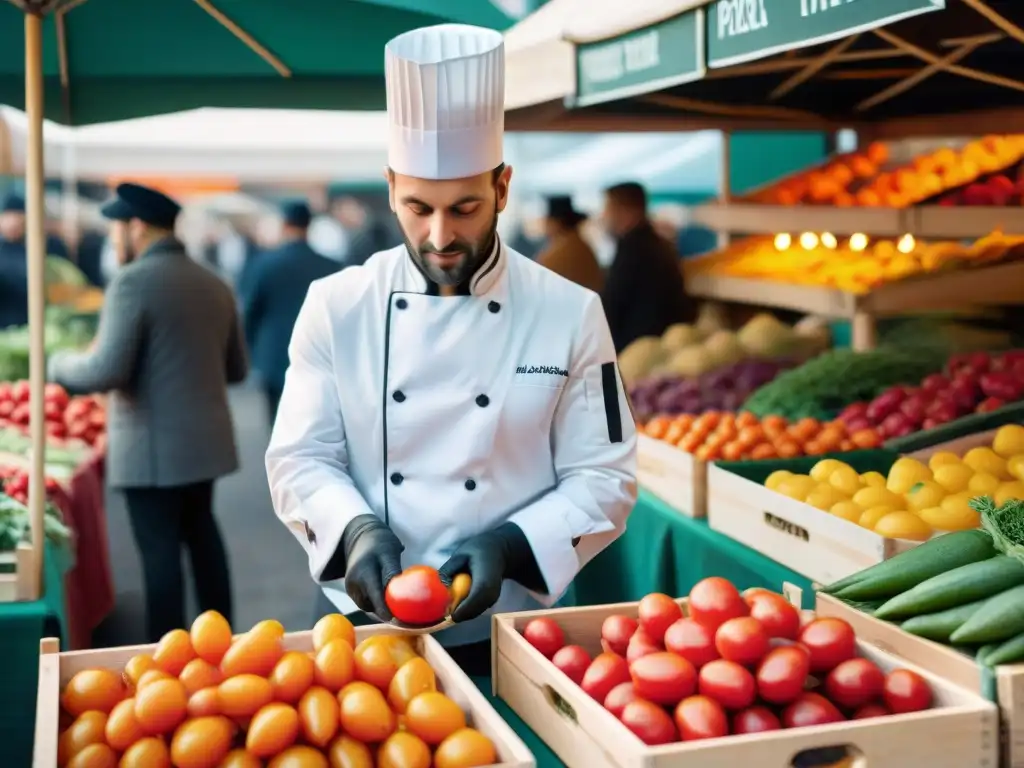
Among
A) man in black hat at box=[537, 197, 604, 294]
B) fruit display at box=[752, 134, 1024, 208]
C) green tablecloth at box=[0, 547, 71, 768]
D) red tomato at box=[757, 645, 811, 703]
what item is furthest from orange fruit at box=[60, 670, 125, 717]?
man in black hat at box=[537, 197, 604, 294]

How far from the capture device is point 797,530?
3.47 metres

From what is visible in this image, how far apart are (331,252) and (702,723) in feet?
60.7

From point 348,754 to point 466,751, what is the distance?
19 cm

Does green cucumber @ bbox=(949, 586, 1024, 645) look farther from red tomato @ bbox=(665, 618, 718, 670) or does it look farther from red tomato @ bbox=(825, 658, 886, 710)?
red tomato @ bbox=(665, 618, 718, 670)

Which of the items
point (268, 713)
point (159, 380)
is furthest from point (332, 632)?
point (159, 380)

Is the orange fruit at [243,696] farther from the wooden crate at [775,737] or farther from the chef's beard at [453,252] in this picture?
the chef's beard at [453,252]

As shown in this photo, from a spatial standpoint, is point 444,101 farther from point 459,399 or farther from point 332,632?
point 332,632

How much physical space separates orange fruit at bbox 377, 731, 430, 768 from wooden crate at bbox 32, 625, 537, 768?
103 millimetres

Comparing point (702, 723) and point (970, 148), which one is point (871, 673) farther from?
point (970, 148)

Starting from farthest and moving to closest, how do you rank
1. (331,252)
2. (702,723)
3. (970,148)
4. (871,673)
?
(331,252) < (970,148) < (871,673) < (702,723)

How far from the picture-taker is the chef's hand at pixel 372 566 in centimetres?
217

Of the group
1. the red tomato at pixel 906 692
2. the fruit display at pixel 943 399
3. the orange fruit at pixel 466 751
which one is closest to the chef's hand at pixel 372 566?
the orange fruit at pixel 466 751

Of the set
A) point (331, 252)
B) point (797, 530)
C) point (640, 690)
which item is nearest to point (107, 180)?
point (331, 252)

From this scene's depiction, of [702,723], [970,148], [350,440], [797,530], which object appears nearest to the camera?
[702,723]
